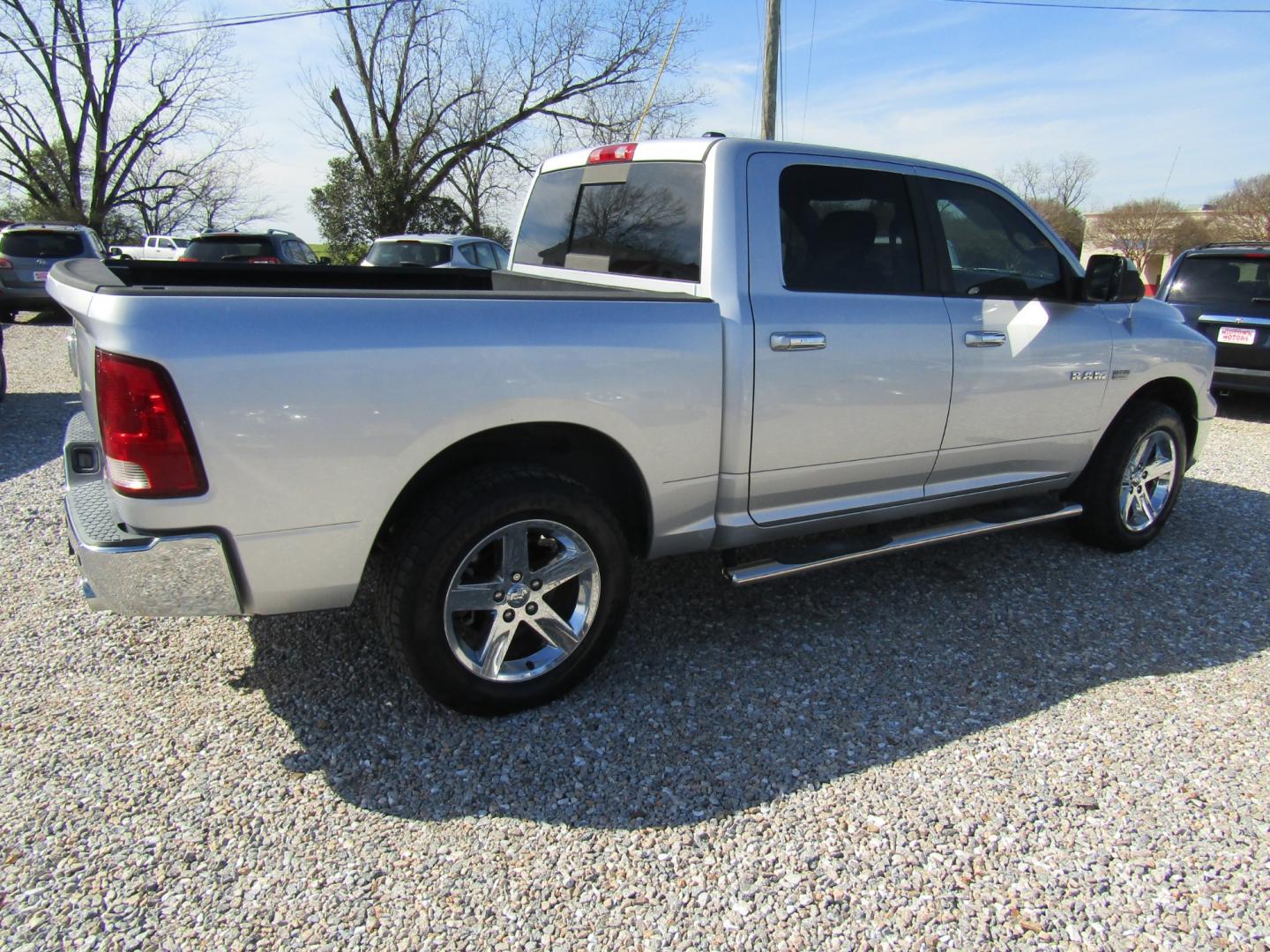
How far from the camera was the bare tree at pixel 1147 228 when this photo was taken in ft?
116

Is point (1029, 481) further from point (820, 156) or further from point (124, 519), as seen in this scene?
point (124, 519)

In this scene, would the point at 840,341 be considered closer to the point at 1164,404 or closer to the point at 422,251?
the point at 1164,404

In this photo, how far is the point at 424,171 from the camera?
94.0 ft

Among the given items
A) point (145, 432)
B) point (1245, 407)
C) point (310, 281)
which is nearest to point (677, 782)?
point (145, 432)

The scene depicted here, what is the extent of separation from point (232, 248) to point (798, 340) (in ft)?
40.5

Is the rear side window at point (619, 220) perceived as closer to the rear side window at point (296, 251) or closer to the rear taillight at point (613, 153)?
the rear taillight at point (613, 153)

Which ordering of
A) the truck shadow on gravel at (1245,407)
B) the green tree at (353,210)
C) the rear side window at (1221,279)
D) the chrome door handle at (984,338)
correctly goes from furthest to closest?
the green tree at (353,210) < the truck shadow on gravel at (1245,407) < the rear side window at (1221,279) < the chrome door handle at (984,338)

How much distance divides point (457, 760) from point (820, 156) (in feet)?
8.56

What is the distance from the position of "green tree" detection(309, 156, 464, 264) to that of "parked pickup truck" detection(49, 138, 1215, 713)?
2609cm

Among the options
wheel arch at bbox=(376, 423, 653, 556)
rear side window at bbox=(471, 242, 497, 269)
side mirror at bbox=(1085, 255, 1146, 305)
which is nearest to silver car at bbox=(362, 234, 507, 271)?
rear side window at bbox=(471, 242, 497, 269)

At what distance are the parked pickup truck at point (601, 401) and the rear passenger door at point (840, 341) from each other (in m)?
0.01

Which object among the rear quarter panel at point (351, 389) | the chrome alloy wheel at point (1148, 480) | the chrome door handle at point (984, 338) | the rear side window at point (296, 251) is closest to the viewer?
the rear quarter panel at point (351, 389)

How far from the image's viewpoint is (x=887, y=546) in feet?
11.3

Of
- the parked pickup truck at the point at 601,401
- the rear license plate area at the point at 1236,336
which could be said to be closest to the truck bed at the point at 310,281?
the parked pickup truck at the point at 601,401
